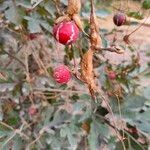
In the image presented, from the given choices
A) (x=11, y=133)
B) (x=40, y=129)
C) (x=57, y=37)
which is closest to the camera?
(x=57, y=37)

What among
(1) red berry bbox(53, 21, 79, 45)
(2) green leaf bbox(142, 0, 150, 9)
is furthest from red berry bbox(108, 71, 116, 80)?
(1) red berry bbox(53, 21, 79, 45)

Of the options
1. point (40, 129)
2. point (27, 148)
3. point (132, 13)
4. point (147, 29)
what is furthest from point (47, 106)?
point (147, 29)

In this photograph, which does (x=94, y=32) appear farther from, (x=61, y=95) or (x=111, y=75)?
(x=61, y=95)

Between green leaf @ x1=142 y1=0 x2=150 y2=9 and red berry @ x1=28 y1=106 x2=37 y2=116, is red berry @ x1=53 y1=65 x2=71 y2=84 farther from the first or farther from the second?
red berry @ x1=28 y1=106 x2=37 y2=116

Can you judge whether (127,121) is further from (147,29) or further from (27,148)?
(147,29)

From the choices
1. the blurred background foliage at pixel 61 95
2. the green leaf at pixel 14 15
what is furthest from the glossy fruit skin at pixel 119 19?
the green leaf at pixel 14 15

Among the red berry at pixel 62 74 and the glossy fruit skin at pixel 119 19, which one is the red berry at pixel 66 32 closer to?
the red berry at pixel 62 74
